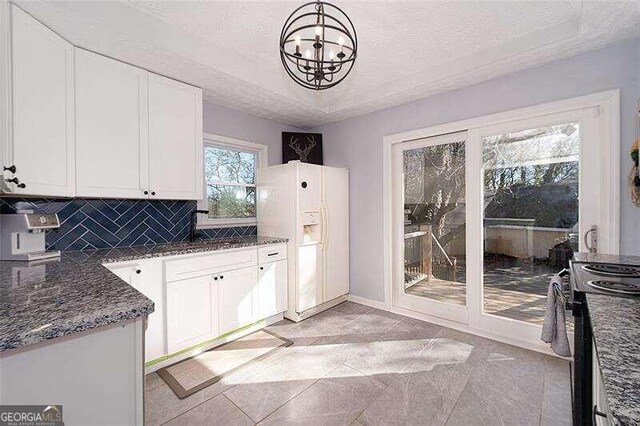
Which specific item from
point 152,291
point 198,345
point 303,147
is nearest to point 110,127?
point 152,291

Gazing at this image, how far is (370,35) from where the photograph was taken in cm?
222

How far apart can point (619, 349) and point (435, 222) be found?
261cm

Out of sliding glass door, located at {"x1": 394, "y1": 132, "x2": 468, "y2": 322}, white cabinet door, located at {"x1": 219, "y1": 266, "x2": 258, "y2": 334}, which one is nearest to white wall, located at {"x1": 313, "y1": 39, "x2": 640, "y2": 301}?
sliding glass door, located at {"x1": 394, "y1": 132, "x2": 468, "y2": 322}

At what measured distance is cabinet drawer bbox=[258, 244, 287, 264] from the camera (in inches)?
114

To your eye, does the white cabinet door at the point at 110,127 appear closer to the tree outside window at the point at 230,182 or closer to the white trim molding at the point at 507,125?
the tree outside window at the point at 230,182

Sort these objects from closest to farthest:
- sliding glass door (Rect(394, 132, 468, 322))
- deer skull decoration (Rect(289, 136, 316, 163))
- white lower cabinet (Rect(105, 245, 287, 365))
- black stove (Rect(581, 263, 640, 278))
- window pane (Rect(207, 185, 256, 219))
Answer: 1. black stove (Rect(581, 263, 640, 278))
2. white lower cabinet (Rect(105, 245, 287, 365))
3. sliding glass door (Rect(394, 132, 468, 322))
4. window pane (Rect(207, 185, 256, 219))
5. deer skull decoration (Rect(289, 136, 316, 163))

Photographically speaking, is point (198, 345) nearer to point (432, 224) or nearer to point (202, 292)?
point (202, 292)

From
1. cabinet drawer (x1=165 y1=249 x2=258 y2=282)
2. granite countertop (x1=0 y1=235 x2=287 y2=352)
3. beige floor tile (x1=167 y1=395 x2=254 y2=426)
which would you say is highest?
granite countertop (x1=0 y1=235 x2=287 y2=352)

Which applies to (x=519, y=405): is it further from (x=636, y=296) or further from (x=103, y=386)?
(x=103, y=386)

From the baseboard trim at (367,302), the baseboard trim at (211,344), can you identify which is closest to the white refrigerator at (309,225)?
the baseboard trim at (367,302)

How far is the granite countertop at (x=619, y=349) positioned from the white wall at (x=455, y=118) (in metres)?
1.71

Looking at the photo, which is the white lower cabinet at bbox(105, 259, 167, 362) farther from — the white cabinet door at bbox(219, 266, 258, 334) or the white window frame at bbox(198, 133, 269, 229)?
the white window frame at bbox(198, 133, 269, 229)

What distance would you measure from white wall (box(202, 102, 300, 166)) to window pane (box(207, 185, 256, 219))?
54 cm

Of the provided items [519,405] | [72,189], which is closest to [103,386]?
[72,189]
